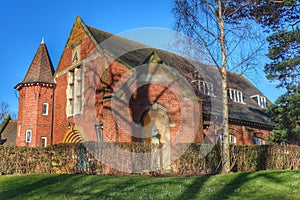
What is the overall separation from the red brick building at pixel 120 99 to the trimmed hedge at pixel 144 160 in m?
3.21

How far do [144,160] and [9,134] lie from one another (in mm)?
23587

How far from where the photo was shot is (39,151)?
16.5 m

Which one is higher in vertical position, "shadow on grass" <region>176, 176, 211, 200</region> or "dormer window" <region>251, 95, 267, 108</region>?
"dormer window" <region>251, 95, 267, 108</region>

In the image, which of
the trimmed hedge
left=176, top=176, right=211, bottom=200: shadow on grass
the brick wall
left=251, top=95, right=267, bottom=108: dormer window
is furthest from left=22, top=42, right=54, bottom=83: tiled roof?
left=251, top=95, right=267, bottom=108: dormer window

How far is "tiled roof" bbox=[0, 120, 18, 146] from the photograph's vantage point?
3334cm

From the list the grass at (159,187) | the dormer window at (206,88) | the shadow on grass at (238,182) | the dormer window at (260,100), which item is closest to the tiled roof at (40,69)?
the dormer window at (206,88)

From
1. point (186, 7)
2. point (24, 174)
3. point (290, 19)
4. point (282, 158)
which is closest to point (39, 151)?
point (24, 174)

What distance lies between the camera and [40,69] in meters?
27.8

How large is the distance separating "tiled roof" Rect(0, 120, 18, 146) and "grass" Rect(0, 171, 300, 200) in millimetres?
20248

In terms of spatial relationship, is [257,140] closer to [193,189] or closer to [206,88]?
[206,88]

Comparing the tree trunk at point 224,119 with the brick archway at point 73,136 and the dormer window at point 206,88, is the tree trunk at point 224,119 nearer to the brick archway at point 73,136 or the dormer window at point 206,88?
the dormer window at point 206,88

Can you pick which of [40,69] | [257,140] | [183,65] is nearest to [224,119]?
[183,65]

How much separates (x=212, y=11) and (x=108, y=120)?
8.57m

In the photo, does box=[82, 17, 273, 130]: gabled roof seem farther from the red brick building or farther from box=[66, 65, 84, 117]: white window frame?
box=[66, 65, 84, 117]: white window frame
